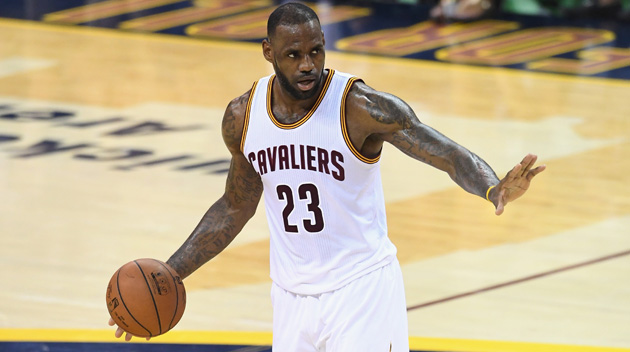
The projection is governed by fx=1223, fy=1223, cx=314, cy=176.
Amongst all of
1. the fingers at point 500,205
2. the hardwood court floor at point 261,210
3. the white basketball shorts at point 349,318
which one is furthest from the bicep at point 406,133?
the hardwood court floor at point 261,210

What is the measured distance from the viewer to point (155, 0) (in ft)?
57.0

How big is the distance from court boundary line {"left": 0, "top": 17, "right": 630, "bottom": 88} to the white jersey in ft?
29.1

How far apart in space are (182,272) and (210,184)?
4.77 m

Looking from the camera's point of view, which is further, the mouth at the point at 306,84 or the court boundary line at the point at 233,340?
the court boundary line at the point at 233,340

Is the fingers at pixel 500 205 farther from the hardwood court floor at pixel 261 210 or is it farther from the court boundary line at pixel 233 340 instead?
→ the hardwood court floor at pixel 261 210

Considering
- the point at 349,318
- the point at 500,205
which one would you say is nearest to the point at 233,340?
the point at 349,318

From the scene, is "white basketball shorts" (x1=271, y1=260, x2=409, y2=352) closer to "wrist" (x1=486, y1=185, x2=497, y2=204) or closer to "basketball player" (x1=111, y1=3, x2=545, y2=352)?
"basketball player" (x1=111, y1=3, x2=545, y2=352)

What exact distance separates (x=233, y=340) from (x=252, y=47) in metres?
8.44

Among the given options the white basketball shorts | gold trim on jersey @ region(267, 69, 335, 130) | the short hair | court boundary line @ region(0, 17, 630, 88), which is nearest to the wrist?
the white basketball shorts

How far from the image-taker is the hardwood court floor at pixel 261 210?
729cm

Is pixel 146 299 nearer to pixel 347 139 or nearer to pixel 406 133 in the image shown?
pixel 347 139

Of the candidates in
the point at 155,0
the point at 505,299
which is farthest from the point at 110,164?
the point at 155,0

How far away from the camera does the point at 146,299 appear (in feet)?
16.1

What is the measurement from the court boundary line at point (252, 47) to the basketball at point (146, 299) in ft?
29.4
